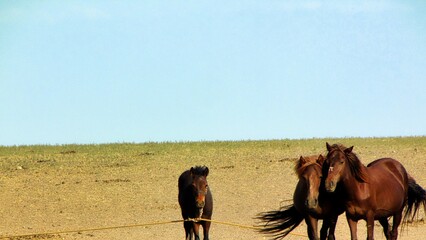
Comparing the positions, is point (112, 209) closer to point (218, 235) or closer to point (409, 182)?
point (218, 235)

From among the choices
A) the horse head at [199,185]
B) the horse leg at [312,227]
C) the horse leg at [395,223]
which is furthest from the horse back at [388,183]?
the horse head at [199,185]

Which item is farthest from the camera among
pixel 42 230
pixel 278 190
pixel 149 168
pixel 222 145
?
pixel 222 145

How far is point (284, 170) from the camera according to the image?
25.0 meters

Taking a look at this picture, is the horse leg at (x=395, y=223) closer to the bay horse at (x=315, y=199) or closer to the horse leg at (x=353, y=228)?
the bay horse at (x=315, y=199)

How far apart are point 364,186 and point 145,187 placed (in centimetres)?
1195

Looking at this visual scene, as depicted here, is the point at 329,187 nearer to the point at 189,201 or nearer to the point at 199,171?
the point at 199,171

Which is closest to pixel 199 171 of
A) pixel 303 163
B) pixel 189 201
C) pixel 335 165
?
pixel 189 201

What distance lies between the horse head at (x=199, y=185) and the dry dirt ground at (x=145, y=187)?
11.6 feet

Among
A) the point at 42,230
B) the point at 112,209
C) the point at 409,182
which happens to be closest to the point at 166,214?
the point at 112,209

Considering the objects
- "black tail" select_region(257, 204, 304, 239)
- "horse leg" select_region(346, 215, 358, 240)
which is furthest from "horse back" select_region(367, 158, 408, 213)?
"black tail" select_region(257, 204, 304, 239)

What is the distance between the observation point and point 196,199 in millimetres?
13695

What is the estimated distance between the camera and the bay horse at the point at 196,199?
45.1ft

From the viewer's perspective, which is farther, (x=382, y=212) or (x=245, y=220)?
(x=245, y=220)

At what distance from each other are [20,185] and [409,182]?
12.5 metres
